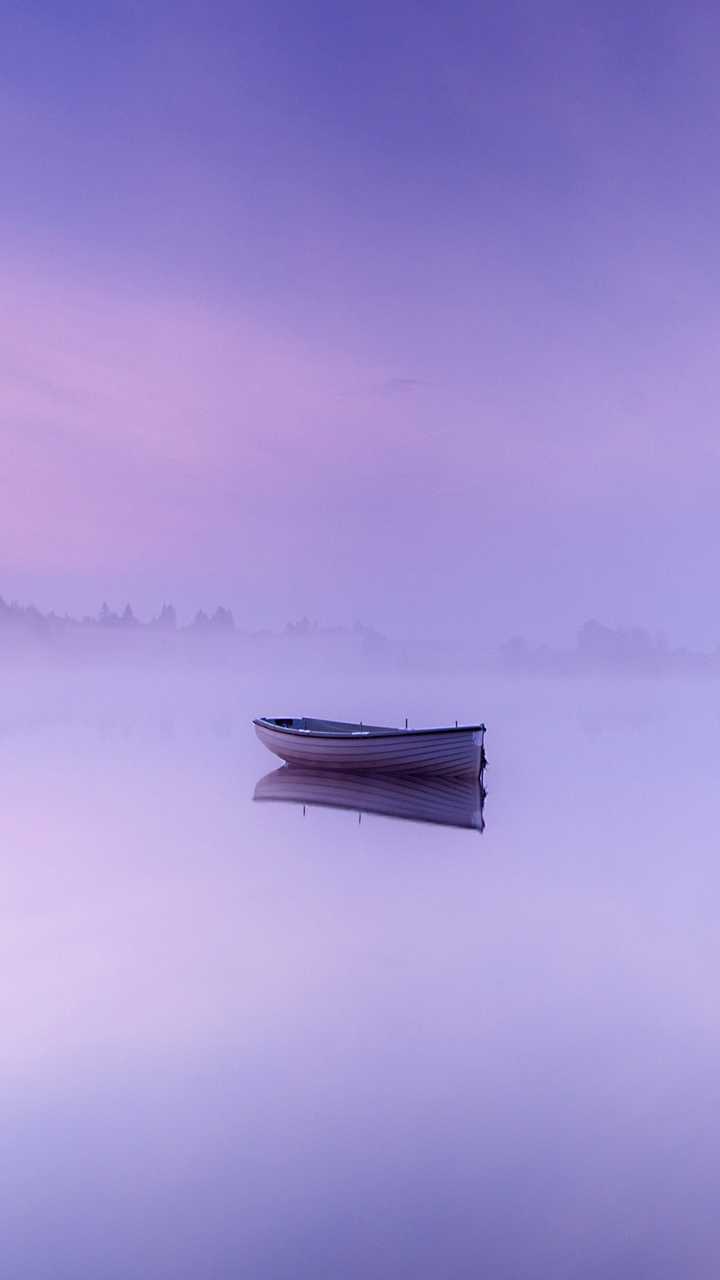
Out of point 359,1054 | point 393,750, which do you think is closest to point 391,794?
point 393,750

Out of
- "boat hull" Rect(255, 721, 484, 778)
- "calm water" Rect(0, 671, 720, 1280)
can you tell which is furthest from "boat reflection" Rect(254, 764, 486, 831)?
"calm water" Rect(0, 671, 720, 1280)

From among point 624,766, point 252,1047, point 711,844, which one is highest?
point 624,766

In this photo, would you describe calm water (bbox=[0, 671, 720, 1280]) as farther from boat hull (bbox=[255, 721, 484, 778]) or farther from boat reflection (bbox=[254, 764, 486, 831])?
boat hull (bbox=[255, 721, 484, 778])

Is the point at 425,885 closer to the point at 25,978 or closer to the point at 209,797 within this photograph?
the point at 25,978

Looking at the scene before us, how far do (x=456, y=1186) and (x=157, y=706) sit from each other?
321ft

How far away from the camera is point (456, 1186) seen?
7949mm

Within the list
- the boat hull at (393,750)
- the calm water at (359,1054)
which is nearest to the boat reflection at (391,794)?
the boat hull at (393,750)

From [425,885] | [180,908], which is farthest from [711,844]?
[180,908]

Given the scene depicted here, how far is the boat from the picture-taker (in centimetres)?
2958

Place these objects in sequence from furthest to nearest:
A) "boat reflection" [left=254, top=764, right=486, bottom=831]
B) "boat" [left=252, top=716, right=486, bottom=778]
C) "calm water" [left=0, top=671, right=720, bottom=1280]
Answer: "boat" [left=252, top=716, right=486, bottom=778] → "boat reflection" [left=254, top=764, right=486, bottom=831] → "calm water" [left=0, top=671, right=720, bottom=1280]

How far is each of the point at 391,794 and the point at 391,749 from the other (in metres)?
1.37

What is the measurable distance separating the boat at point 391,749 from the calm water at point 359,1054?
4.96 meters

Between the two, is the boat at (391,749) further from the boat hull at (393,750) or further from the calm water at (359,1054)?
the calm water at (359,1054)

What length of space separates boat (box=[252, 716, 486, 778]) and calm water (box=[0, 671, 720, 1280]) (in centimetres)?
496
